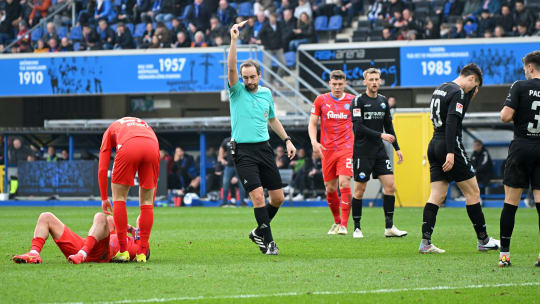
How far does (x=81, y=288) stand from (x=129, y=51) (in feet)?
74.1

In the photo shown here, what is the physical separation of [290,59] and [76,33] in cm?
843

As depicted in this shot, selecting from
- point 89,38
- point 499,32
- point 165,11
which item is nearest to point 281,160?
point 499,32

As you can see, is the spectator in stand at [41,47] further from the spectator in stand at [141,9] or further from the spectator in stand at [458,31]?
the spectator in stand at [458,31]

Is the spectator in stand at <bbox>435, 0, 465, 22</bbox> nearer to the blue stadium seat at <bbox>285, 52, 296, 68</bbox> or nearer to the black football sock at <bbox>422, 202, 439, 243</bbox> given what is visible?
the blue stadium seat at <bbox>285, 52, 296, 68</bbox>

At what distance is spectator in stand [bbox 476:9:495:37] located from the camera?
1048 inches

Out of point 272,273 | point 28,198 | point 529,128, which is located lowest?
point 28,198

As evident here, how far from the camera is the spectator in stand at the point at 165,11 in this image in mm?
31906

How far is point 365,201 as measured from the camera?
2508 cm

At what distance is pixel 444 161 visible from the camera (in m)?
10.1

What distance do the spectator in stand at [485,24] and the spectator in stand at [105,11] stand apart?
1346 centimetres

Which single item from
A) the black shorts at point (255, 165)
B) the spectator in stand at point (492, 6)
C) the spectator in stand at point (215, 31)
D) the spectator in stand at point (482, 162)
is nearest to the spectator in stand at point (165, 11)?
the spectator in stand at point (215, 31)

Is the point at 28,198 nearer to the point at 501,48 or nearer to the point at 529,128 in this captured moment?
the point at 501,48

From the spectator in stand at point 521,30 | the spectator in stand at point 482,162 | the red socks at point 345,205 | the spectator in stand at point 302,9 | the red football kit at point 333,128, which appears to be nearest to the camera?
the red socks at point 345,205

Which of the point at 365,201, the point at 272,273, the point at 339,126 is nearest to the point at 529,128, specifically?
the point at 272,273
